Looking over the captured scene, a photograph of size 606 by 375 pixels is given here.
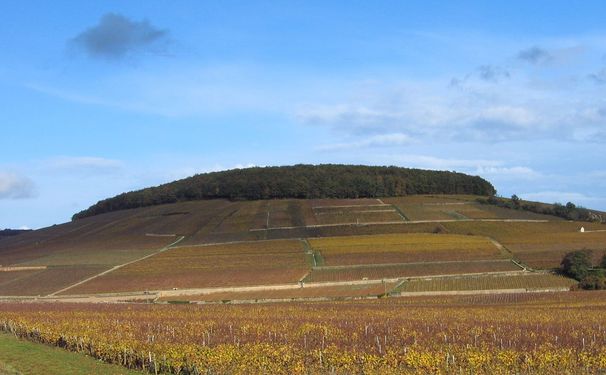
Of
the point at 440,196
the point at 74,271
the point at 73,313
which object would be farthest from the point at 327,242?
the point at 73,313

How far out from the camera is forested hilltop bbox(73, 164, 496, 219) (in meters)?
166

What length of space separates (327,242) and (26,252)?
57243 millimetres

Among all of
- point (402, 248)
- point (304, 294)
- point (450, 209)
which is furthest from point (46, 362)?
point (450, 209)

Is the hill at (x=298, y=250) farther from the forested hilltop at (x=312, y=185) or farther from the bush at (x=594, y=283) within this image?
A: the forested hilltop at (x=312, y=185)

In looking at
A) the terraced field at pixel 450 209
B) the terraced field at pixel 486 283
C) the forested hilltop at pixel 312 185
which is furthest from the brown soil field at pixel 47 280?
the forested hilltop at pixel 312 185

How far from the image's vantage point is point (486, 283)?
83.4m

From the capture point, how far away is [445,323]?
43.9 m

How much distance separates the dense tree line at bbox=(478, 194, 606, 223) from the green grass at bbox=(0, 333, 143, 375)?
117840 millimetres

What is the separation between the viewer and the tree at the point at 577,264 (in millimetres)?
85125

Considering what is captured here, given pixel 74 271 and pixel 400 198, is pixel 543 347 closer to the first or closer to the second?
pixel 74 271

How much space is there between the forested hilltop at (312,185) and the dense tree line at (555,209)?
18845mm

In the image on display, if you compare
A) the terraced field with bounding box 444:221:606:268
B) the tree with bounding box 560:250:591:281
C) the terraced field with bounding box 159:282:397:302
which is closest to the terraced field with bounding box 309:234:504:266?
the terraced field with bounding box 444:221:606:268

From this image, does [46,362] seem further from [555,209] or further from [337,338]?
[555,209]

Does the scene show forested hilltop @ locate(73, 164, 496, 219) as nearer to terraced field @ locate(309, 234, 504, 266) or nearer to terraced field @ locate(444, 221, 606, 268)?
terraced field @ locate(444, 221, 606, 268)
